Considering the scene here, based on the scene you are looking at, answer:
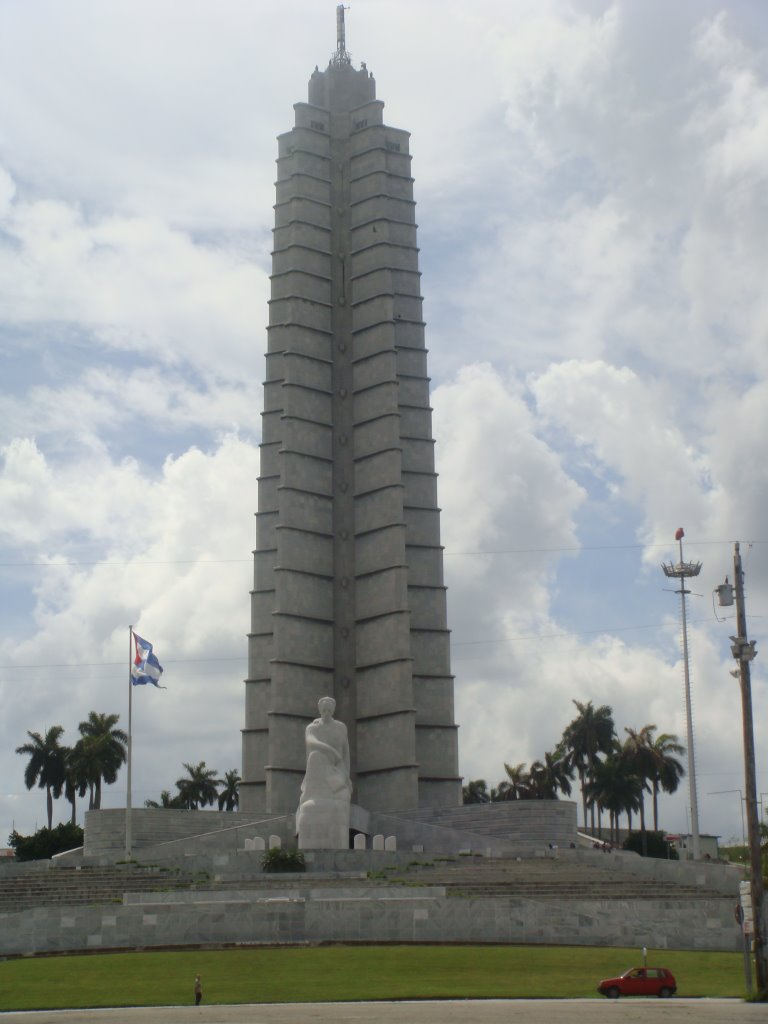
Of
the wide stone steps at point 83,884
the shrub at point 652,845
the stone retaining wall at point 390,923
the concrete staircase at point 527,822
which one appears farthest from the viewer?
the shrub at point 652,845

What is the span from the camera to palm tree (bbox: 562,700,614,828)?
266ft

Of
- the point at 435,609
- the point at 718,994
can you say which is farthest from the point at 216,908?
the point at 435,609

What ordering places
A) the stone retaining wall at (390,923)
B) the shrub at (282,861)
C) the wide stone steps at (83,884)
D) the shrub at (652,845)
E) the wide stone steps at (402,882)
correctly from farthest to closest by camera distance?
the shrub at (652,845) < the shrub at (282,861) < the wide stone steps at (83,884) < the wide stone steps at (402,882) < the stone retaining wall at (390,923)

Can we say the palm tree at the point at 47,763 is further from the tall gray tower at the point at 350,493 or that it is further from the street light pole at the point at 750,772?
the street light pole at the point at 750,772

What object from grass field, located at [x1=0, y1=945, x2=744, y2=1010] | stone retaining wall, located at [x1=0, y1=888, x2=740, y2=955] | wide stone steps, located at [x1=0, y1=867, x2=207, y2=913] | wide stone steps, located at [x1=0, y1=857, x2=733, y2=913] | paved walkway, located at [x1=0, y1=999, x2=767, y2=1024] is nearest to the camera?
paved walkway, located at [x1=0, y1=999, x2=767, y2=1024]

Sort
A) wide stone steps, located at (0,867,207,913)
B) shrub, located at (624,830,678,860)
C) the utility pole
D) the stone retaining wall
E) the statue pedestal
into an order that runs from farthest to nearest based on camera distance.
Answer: shrub, located at (624,830,678,860)
the statue pedestal
wide stone steps, located at (0,867,207,913)
the stone retaining wall
the utility pole

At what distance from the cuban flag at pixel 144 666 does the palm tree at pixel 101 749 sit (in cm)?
2802

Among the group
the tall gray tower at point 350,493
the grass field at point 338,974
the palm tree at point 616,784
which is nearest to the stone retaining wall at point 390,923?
the grass field at point 338,974

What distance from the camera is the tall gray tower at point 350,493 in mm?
65062

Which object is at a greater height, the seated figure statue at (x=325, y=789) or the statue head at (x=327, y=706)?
the statue head at (x=327, y=706)

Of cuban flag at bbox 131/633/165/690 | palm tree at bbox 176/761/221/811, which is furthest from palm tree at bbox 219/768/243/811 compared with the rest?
cuban flag at bbox 131/633/165/690

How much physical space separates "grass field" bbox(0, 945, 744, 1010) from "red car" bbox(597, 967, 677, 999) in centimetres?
54

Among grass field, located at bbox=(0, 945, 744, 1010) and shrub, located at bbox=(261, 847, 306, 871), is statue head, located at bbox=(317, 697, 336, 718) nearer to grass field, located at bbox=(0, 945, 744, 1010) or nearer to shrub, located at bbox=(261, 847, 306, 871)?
shrub, located at bbox=(261, 847, 306, 871)

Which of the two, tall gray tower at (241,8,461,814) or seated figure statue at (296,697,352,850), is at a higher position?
tall gray tower at (241,8,461,814)
